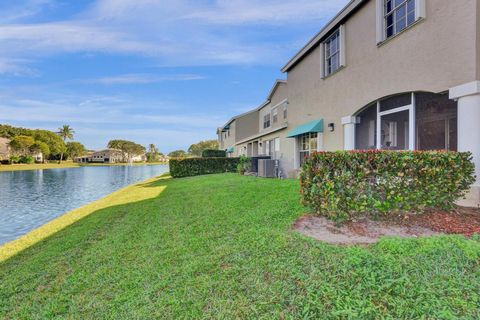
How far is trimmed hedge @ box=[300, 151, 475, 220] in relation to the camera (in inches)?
185

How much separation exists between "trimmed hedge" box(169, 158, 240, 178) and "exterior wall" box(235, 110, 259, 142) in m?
7.80

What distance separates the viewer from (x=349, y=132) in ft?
31.8

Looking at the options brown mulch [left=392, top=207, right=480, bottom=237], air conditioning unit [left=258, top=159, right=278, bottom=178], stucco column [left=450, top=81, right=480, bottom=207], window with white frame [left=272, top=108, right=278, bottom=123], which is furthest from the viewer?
window with white frame [left=272, top=108, right=278, bottom=123]

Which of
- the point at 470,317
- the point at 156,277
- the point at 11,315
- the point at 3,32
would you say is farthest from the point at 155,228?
the point at 3,32

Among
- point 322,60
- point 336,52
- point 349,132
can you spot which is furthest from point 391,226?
point 322,60

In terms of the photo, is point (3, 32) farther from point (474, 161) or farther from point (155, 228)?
point (474, 161)

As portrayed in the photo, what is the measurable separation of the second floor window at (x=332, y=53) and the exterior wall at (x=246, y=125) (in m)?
17.1

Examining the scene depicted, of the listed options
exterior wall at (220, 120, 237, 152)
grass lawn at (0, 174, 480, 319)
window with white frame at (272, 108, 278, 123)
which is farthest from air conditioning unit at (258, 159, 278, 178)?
exterior wall at (220, 120, 237, 152)

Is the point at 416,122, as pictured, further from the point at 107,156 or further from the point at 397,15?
the point at 107,156

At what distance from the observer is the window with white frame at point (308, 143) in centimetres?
1243

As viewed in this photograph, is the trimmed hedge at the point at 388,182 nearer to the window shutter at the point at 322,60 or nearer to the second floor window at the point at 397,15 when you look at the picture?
the second floor window at the point at 397,15

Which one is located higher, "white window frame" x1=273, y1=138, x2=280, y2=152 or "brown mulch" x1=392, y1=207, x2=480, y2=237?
"white window frame" x1=273, y1=138, x2=280, y2=152

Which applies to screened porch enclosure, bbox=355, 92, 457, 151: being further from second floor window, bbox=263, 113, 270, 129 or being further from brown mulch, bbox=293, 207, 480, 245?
second floor window, bbox=263, 113, 270, 129

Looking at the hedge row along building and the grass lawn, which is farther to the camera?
the hedge row along building
